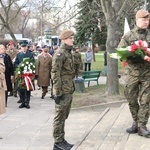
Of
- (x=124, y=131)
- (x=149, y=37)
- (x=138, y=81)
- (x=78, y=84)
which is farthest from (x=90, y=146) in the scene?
(x=78, y=84)

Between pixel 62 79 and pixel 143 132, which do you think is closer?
pixel 62 79

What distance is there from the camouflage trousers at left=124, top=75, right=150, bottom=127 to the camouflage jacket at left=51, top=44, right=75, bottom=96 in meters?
0.98

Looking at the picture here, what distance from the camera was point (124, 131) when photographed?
21.9 feet

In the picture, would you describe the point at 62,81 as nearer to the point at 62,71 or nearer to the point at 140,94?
the point at 62,71

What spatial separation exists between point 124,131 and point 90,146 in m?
0.86

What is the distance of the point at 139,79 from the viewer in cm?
604

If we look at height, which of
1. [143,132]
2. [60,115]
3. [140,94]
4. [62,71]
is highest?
[62,71]

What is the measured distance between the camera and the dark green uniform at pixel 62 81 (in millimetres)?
5738

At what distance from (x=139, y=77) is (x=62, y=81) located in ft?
4.16

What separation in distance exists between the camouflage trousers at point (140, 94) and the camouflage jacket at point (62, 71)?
0.98 meters

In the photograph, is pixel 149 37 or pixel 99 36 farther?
pixel 99 36

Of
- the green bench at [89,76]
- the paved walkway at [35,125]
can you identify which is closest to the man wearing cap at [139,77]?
the paved walkway at [35,125]

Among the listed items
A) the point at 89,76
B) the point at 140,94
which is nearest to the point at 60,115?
the point at 140,94

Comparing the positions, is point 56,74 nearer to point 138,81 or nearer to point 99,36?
point 138,81
